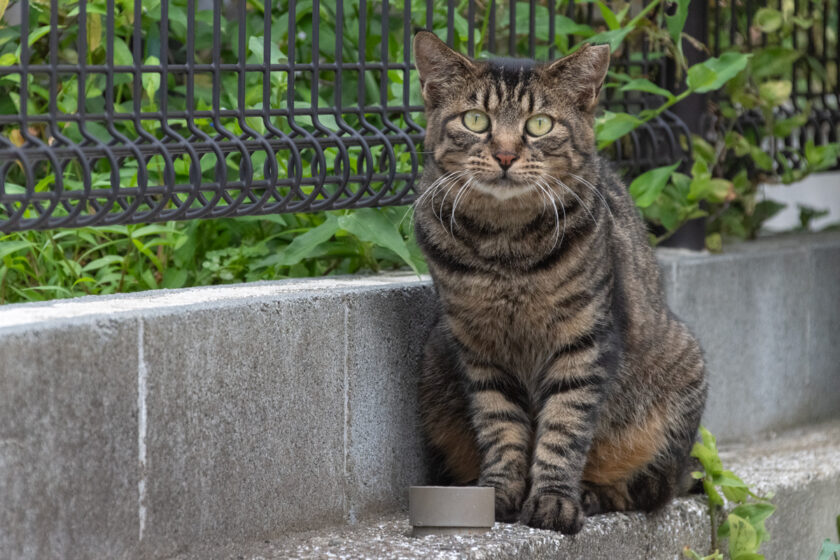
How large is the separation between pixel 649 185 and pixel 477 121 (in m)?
1.29

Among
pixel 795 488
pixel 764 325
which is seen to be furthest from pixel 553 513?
pixel 764 325

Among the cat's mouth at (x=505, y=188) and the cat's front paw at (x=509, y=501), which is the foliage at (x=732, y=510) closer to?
the cat's front paw at (x=509, y=501)

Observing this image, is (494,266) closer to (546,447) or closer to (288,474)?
(546,447)

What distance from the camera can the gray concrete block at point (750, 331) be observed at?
14.9ft

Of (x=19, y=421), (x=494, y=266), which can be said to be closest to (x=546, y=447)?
(x=494, y=266)

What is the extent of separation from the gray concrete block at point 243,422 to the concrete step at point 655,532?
0.27 feet

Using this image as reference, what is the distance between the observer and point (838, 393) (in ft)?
17.2

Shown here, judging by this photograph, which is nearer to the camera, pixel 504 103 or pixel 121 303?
pixel 121 303

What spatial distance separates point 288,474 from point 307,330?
364 millimetres

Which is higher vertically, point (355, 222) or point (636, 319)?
point (355, 222)

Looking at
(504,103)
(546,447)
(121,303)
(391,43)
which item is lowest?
(546,447)

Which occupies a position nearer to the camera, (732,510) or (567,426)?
(567,426)

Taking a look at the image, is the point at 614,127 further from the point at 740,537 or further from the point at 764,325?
the point at 740,537

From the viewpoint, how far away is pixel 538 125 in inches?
124
